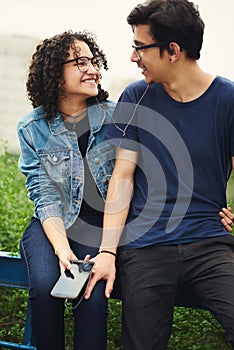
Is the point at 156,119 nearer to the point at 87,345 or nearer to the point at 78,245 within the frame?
the point at 78,245

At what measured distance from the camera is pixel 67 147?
9.16ft

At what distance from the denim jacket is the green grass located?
29.8 inches

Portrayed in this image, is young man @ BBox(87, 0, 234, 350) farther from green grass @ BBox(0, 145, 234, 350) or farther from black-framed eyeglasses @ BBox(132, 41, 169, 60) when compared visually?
green grass @ BBox(0, 145, 234, 350)

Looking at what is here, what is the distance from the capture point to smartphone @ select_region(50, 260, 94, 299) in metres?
2.35

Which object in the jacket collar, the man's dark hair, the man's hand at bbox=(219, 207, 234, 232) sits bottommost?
the man's hand at bbox=(219, 207, 234, 232)

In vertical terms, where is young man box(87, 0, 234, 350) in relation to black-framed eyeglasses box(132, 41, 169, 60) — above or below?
below

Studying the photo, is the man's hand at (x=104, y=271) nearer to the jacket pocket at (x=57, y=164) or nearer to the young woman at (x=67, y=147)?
the young woman at (x=67, y=147)

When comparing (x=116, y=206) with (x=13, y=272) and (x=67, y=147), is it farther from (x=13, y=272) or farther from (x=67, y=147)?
(x=13, y=272)

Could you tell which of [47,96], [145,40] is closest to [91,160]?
[47,96]

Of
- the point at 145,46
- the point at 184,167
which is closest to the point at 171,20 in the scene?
the point at 145,46

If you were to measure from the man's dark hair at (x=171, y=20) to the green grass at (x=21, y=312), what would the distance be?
101 centimetres

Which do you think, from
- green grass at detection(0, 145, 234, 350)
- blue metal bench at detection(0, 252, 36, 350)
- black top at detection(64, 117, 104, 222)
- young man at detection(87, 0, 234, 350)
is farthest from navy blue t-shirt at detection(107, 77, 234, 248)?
green grass at detection(0, 145, 234, 350)

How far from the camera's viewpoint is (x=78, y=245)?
2.71m

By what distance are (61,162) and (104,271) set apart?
1.73 ft
